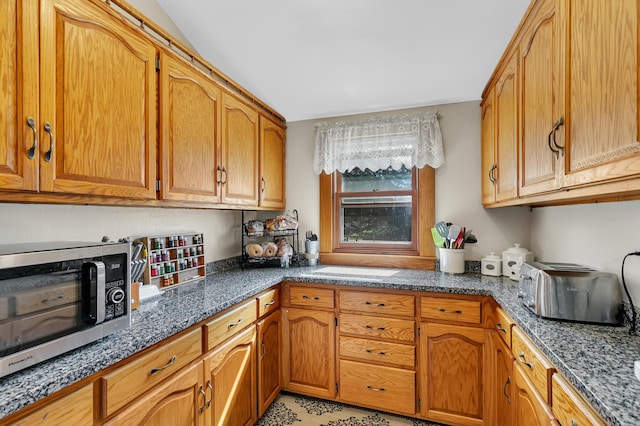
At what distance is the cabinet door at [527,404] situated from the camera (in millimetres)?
1077

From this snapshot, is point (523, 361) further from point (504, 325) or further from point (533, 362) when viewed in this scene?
point (504, 325)

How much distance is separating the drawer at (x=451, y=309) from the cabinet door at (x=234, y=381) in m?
1.07

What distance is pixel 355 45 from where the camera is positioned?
193 cm

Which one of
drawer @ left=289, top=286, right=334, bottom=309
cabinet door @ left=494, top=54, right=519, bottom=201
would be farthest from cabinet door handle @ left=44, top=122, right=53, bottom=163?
cabinet door @ left=494, top=54, right=519, bottom=201

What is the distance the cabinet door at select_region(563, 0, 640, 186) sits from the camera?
0.78 m

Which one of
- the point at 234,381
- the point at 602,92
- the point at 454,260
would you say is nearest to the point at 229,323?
the point at 234,381

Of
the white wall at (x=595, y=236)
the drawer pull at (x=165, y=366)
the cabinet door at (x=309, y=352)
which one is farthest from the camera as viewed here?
the cabinet door at (x=309, y=352)

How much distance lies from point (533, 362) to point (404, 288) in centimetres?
80

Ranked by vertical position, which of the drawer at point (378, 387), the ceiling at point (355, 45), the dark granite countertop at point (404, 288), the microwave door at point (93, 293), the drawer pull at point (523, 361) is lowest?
the drawer at point (378, 387)

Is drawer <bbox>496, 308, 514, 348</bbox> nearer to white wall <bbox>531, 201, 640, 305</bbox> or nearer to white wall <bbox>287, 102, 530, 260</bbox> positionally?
white wall <bbox>531, 201, 640, 305</bbox>

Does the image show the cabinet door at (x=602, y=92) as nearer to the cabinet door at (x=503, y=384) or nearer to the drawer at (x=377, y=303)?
the cabinet door at (x=503, y=384)

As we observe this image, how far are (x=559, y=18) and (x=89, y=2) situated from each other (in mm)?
1746

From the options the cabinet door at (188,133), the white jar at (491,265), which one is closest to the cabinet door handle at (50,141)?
the cabinet door at (188,133)

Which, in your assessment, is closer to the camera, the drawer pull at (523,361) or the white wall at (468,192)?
the drawer pull at (523,361)
